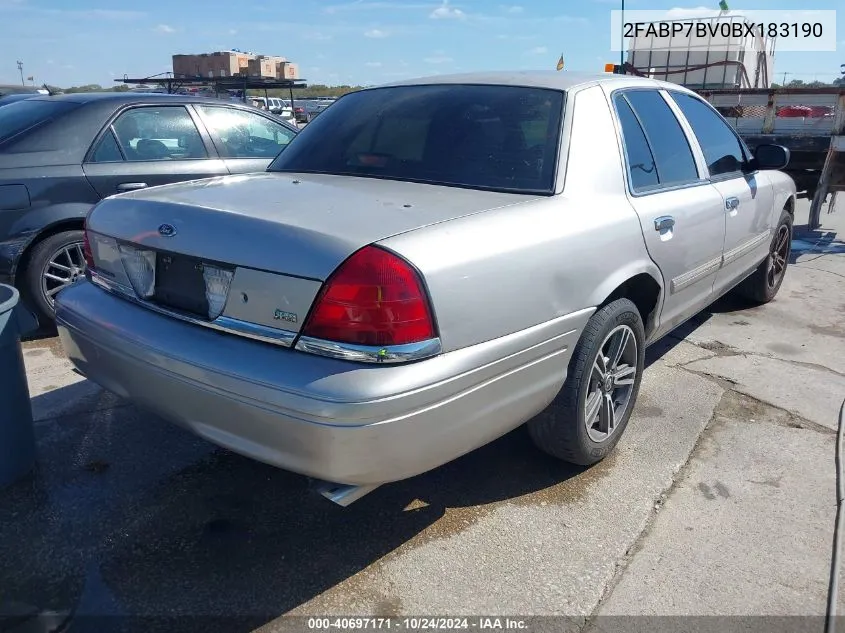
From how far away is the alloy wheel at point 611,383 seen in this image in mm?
3062

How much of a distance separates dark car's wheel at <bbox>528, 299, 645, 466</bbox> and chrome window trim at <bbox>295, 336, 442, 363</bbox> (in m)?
0.90

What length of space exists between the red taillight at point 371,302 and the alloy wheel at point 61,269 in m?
3.28

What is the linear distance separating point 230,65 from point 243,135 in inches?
770

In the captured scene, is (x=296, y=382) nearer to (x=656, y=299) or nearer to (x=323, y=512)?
(x=323, y=512)

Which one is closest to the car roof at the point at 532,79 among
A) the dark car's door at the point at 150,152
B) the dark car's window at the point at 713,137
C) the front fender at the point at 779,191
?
the dark car's window at the point at 713,137

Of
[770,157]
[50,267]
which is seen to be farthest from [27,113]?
[770,157]

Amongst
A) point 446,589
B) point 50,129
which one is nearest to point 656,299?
point 446,589

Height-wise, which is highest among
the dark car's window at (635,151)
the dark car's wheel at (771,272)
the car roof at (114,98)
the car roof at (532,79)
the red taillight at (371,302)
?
the car roof at (114,98)

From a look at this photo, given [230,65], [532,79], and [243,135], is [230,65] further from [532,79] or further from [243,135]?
[532,79]

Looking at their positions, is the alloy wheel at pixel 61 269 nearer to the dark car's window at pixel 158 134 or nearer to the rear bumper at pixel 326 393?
the dark car's window at pixel 158 134

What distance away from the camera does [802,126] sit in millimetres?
8523

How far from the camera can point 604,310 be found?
9.50 ft

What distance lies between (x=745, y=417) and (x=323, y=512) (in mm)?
2348

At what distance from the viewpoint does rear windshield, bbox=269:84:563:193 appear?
2881 millimetres
